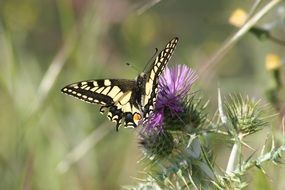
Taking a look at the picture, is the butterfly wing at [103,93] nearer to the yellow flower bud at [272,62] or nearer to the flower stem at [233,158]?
the flower stem at [233,158]

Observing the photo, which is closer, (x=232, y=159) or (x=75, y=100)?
(x=232, y=159)

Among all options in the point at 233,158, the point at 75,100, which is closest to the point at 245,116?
the point at 233,158

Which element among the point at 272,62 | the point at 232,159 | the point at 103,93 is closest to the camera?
the point at 232,159

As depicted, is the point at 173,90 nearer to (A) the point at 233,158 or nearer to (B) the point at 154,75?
(B) the point at 154,75

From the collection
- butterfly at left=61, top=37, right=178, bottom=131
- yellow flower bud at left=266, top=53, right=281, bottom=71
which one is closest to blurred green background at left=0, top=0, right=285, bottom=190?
yellow flower bud at left=266, top=53, right=281, bottom=71

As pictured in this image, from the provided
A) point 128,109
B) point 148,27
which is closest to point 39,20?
point 148,27

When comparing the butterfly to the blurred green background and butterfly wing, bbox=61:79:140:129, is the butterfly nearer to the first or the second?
butterfly wing, bbox=61:79:140:129

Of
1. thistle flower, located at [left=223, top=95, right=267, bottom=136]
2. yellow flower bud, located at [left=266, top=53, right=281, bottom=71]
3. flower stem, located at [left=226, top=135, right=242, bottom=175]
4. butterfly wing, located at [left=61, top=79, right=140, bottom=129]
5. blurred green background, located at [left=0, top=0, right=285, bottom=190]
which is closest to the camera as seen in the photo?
flower stem, located at [left=226, top=135, right=242, bottom=175]
